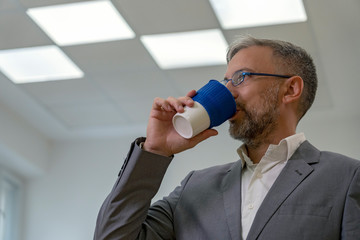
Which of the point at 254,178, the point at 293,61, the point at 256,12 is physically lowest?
the point at 254,178

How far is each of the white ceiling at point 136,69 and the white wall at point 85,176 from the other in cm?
19

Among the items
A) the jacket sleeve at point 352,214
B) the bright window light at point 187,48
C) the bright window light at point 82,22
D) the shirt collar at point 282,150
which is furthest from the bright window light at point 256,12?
the jacket sleeve at point 352,214

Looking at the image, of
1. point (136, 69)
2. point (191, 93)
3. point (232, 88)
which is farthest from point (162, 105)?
point (136, 69)

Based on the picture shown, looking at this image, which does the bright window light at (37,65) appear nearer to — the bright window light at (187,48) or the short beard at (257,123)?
the bright window light at (187,48)

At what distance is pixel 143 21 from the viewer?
4086 mm

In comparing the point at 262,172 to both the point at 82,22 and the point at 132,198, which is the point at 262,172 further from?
the point at 82,22

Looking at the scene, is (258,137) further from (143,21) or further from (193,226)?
(143,21)

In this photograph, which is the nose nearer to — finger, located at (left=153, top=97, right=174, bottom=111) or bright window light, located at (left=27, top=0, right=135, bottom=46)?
finger, located at (left=153, top=97, right=174, bottom=111)

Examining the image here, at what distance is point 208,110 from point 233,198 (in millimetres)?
208

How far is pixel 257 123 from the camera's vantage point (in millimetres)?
1566

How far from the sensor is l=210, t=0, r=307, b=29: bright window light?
386 cm

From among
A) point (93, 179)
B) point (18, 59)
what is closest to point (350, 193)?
point (18, 59)

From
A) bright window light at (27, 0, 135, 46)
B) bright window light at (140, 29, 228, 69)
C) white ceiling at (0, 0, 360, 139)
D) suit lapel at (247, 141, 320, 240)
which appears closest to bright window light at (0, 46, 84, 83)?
white ceiling at (0, 0, 360, 139)

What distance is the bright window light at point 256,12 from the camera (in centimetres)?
386
